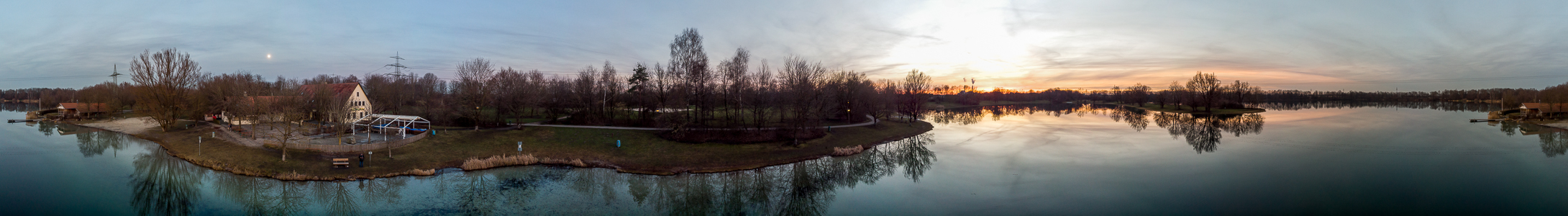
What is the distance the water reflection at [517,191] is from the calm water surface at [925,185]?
0.09m

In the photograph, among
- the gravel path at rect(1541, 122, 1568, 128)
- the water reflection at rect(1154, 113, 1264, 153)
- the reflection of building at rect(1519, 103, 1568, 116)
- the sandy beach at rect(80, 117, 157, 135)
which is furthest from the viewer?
the reflection of building at rect(1519, 103, 1568, 116)

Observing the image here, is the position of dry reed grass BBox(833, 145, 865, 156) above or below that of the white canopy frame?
below

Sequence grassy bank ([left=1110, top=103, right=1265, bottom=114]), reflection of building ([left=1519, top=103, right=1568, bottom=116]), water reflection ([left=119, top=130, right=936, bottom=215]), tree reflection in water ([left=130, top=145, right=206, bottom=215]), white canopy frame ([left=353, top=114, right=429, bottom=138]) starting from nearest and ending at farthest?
water reflection ([left=119, top=130, right=936, bottom=215])
tree reflection in water ([left=130, top=145, right=206, bottom=215])
white canopy frame ([left=353, top=114, right=429, bottom=138])
reflection of building ([left=1519, top=103, right=1568, bottom=116])
grassy bank ([left=1110, top=103, right=1265, bottom=114])

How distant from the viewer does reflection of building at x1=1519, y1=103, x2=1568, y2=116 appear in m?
49.5

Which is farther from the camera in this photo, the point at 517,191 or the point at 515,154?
the point at 515,154

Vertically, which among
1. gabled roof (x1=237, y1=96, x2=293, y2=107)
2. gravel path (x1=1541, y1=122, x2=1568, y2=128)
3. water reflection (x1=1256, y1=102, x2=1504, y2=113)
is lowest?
gravel path (x1=1541, y1=122, x2=1568, y2=128)

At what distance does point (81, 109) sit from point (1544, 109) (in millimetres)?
141877

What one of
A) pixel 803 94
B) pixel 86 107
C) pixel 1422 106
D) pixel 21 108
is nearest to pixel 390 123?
pixel 803 94

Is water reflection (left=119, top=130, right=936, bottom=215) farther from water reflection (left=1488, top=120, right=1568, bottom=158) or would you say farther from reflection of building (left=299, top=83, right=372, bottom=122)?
water reflection (left=1488, top=120, right=1568, bottom=158)

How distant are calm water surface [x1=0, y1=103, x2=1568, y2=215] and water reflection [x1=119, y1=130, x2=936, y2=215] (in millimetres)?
94

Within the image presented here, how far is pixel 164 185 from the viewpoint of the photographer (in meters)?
19.3

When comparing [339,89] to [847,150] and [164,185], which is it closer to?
[164,185]

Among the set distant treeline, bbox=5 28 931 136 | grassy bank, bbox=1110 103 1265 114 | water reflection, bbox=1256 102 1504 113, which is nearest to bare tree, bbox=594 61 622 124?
distant treeline, bbox=5 28 931 136

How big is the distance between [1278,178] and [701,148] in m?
23.3
